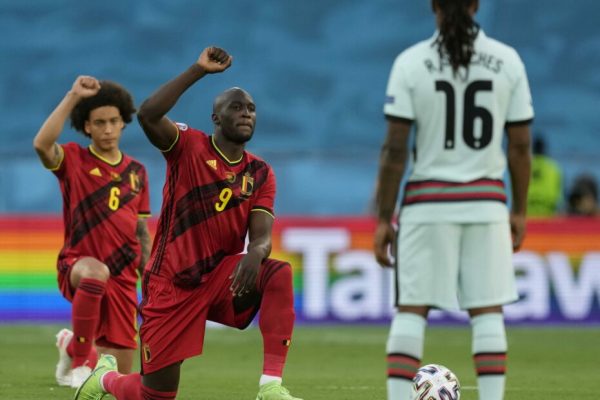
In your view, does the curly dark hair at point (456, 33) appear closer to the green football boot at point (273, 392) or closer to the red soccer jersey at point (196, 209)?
A: the red soccer jersey at point (196, 209)

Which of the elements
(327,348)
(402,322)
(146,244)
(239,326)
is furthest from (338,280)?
(402,322)

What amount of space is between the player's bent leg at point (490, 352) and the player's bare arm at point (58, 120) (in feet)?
9.03

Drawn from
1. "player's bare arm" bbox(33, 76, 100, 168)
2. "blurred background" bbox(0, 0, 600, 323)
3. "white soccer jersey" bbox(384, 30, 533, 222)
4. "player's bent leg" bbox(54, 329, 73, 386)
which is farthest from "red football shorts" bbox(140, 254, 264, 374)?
"blurred background" bbox(0, 0, 600, 323)

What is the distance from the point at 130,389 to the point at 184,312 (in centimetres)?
53

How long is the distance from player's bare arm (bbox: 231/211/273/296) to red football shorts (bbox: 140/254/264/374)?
141mm

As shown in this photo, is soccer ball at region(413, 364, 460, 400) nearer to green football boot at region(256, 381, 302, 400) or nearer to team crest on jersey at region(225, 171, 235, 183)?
green football boot at region(256, 381, 302, 400)

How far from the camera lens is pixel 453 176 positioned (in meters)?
6.07

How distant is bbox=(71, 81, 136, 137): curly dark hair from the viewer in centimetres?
909

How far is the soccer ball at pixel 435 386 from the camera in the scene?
7.85 m

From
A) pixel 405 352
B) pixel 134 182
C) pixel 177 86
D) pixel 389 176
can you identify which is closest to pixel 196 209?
pixel 177 86

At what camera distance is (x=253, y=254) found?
7.09 m

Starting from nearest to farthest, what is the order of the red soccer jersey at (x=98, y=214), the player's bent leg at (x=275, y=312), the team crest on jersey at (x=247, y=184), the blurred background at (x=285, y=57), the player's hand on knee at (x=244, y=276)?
the player's hand on knee at (x=244, y=276) < the player's bent leg at (x=275, y=312) < the team crest on jersey at (x=247, y=184) < the red soccer jersey at (x=98, y=214) < the blurred background at (x=285, y=57)

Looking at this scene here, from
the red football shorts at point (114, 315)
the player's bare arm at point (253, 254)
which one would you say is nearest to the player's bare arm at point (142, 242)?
the red football shorts at point (114, 315)

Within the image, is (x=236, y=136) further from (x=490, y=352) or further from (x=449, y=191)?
(x=490, y=352)
